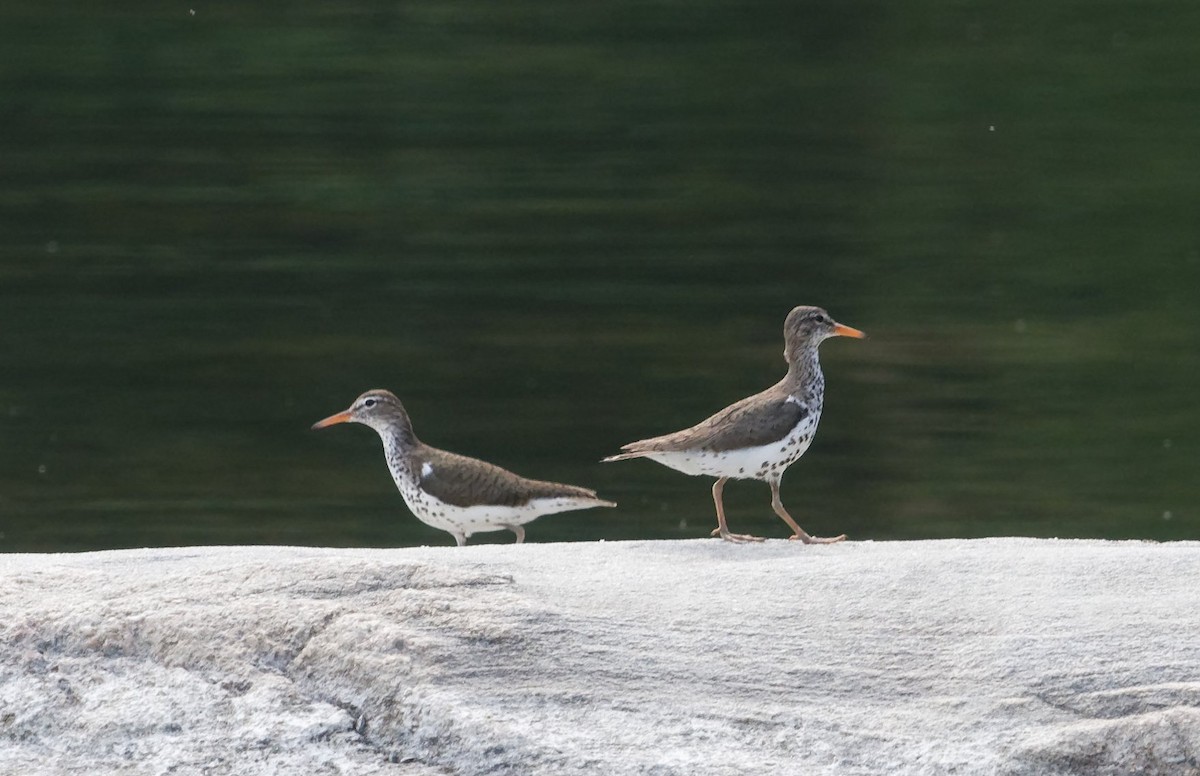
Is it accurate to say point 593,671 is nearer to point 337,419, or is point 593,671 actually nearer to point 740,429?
point 740,429

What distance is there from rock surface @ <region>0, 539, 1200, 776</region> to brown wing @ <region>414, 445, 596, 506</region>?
1316 mm

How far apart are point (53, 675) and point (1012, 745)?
1.62 metres

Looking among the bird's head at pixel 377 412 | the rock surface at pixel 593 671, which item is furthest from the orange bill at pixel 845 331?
the bird's head at pixel 377 412

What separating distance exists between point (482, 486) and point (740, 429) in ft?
2.82

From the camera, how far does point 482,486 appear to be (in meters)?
4.29

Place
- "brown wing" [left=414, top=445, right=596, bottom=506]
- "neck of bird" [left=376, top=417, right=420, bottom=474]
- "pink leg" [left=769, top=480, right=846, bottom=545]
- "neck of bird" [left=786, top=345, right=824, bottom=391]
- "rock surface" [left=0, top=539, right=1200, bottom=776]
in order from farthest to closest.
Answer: "neck of bird" [left=376, top=417, right=420, bottom=474]
"brown wing" [left=414, top=445, right=596, bottom=506]
"neck of bird" [left=786, top=345, right=824, bottom=391]
"pink leg" [left=769, top=480, right=846, bottom=545]
"rock surface" [left=0, top=539, right=1200, bottom=776]

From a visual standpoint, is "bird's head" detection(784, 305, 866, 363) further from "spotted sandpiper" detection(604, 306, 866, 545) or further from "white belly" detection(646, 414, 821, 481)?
"white belly" detection(646, 414, 821, 481)

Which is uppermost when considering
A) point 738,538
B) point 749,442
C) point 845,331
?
point 845,331

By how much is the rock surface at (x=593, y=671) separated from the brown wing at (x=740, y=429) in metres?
0.89

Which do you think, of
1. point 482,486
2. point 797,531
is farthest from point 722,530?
point 482,486

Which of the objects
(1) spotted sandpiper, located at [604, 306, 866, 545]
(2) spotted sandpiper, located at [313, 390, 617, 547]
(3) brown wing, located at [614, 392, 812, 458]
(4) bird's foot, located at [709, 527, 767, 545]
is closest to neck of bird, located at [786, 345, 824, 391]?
(1) spotted sandpiper, located at [604, 306, 866, 545]

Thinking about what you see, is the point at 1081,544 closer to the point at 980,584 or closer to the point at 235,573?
the point at 980,584

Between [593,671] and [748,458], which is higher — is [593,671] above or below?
below

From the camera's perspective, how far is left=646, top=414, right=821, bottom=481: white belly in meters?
3.85
